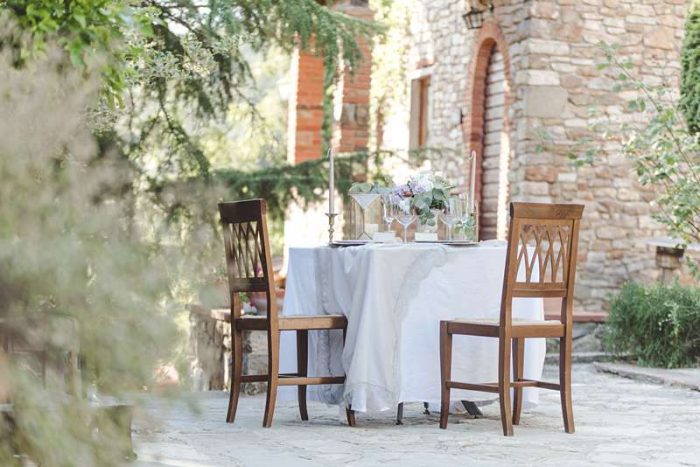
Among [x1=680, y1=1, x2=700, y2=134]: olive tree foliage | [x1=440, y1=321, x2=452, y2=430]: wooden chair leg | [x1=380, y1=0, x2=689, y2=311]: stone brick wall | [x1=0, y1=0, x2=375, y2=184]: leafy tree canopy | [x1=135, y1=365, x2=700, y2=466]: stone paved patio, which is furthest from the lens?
[x1=380, y1=0, x2=689, y2=311]: stone brick wall

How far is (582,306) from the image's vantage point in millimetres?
11367

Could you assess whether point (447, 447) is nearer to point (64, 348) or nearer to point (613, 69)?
point (64, 348)

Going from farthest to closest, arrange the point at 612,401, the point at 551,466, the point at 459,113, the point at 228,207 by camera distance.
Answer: the point at 459,113 < the point at 612,401 < the point at 228,207 < the point at 551,466

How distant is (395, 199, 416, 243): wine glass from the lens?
20.7 feet

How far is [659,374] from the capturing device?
849 cm

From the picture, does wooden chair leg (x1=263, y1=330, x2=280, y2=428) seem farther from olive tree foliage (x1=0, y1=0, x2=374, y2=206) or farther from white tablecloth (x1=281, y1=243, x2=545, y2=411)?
olive tree foliage (x1=0, y1=0, x2=374, y2=206)

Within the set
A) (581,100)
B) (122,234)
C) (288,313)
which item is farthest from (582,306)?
(122,234)

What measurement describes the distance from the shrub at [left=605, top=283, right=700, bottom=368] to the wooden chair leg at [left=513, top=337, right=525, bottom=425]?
2.94 metres

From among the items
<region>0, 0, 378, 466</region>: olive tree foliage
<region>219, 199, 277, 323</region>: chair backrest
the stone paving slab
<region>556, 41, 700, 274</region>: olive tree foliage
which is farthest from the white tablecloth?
<region>556, 41, 700, 274</region>: olive tree foliage

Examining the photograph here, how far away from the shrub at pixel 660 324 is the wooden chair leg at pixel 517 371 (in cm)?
294

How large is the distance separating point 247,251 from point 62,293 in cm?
382

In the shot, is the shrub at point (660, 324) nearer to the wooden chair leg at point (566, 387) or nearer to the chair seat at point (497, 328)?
the wooden chair leg at point (566, 387)

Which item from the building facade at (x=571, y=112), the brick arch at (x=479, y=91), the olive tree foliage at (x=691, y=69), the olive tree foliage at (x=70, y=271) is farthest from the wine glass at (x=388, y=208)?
the brick arch at (x=479, y=91)

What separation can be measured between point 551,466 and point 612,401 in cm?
255
